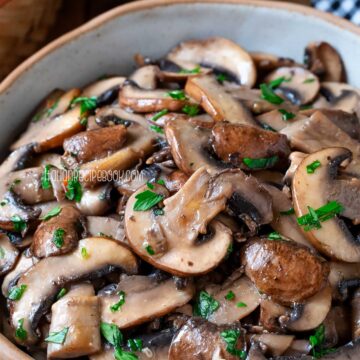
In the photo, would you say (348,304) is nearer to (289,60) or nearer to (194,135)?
(194,135)

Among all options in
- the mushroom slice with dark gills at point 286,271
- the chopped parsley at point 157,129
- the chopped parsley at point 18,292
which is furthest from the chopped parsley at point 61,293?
the chopped parsley at point 157,129

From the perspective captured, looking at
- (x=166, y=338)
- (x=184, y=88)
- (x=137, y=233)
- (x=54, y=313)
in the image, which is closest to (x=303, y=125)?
(x=184, y=88)

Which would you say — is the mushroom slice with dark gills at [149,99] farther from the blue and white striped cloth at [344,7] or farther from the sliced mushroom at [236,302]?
the blue and white striped cloth at [344,7]

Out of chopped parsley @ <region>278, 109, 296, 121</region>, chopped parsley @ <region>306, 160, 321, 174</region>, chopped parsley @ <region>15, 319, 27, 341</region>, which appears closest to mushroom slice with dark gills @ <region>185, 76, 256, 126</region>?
chopped parsley @ <region>278, 109, 296, 121</region>

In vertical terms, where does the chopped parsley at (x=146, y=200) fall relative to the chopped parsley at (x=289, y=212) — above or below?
above

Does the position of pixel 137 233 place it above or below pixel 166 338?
above

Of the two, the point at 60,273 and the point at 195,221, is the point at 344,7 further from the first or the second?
the point at 60,273
